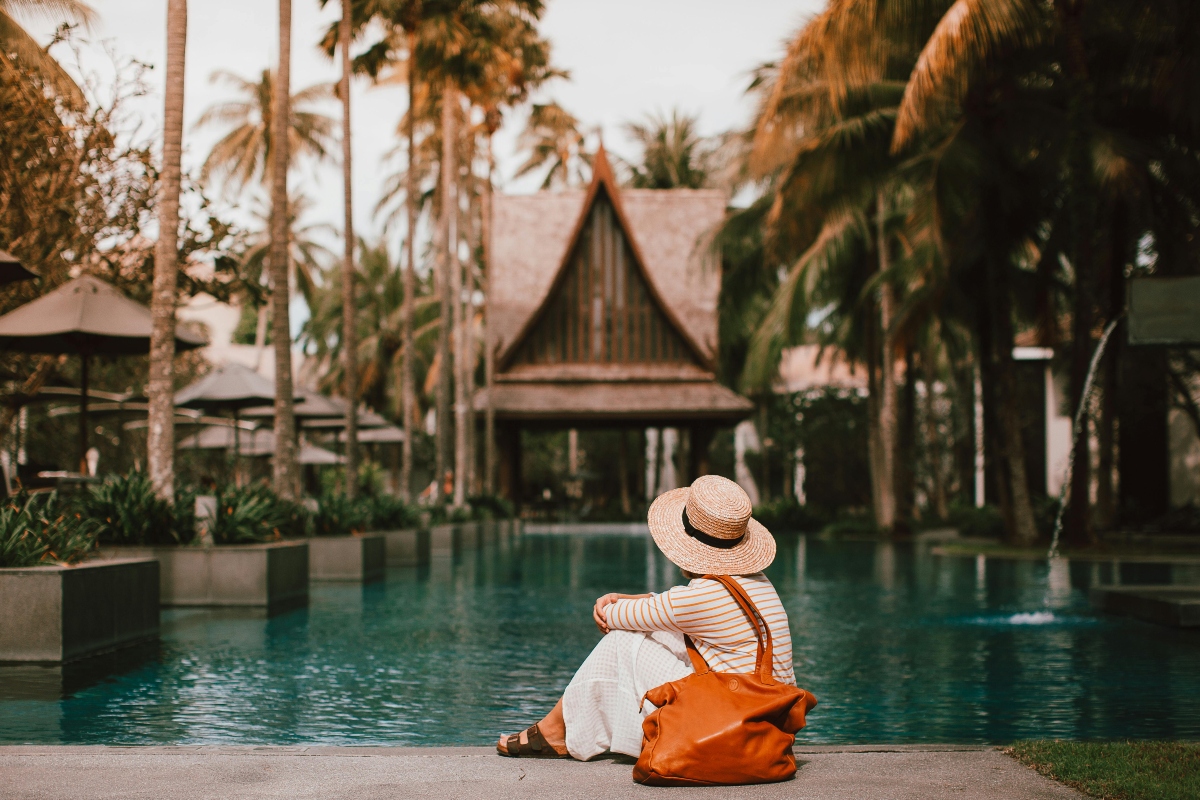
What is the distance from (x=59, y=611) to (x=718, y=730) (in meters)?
5.37

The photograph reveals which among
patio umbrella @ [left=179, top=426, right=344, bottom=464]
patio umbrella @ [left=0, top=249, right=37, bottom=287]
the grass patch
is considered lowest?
the grass patch

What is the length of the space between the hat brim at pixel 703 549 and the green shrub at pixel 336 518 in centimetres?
1211

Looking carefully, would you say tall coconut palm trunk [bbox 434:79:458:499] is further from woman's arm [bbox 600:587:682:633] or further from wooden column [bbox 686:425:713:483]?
woman's arm [bbox 600:587:682:633]

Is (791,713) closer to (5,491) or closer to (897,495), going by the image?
(5,491)

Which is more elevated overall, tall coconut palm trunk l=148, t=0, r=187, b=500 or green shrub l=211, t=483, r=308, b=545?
tall coconut palm trunk l=148, t=0, r=187, b=500

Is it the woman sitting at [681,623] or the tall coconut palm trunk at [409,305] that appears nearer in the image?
the woman sitting at [681,623]

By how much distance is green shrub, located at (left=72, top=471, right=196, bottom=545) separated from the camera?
12.4 m

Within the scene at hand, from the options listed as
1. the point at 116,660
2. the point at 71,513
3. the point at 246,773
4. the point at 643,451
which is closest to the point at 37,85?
the point at 71,513

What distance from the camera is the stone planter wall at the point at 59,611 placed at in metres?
8.68

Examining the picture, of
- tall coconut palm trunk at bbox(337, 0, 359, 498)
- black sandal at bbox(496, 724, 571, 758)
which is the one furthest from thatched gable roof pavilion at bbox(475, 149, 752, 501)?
black sandal at bbox(496, 724, 571, 758)

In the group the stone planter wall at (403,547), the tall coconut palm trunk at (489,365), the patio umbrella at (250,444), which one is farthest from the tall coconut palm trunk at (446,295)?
the stone planter wall at (403,547)

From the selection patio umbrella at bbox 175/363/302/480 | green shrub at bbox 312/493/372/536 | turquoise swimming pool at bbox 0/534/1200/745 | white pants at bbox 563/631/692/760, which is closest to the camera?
white pants at bbox 563/631/692/760

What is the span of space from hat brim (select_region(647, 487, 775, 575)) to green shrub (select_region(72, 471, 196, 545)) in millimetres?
8090

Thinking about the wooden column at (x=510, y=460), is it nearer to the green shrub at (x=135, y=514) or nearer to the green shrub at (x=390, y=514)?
the green shrub at (x=390, y=514)
